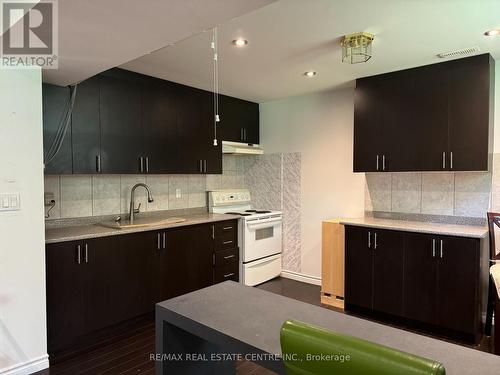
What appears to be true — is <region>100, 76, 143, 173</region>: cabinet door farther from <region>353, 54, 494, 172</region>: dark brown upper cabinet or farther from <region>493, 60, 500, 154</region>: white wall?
<region>493, 60, 500, 154</region>: white wall

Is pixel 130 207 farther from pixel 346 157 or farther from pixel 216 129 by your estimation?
pixel 346 157

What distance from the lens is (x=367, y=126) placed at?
3648 millimetres

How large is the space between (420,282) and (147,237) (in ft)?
8.43

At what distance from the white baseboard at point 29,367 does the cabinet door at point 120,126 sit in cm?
161

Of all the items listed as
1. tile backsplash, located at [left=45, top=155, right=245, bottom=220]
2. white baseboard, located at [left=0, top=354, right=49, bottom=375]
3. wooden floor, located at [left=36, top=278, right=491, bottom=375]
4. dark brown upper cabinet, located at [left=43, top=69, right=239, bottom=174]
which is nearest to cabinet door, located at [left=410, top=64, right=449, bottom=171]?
wooden floor, located at [left=36, top=278, right=491, bottom=375]

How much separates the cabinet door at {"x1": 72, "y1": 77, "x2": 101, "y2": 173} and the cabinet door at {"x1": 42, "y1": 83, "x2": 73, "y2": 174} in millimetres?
65

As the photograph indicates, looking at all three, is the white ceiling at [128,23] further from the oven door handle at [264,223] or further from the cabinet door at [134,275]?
the oven door handle at [264,223]

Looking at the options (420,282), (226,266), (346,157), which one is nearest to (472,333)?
(420,282)

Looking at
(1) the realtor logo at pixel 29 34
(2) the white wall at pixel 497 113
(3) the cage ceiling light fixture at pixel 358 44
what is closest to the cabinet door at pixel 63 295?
(1) the realtor logo at pixel 29 34

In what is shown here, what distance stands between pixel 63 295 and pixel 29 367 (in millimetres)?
513

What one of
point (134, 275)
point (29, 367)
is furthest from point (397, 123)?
point (29, 367)

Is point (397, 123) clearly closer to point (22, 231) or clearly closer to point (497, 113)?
point (497, 113)

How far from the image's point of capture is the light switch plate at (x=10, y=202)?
2.29 m

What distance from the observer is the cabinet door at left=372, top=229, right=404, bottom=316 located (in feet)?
10.6
